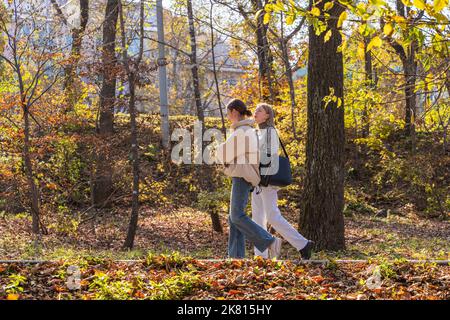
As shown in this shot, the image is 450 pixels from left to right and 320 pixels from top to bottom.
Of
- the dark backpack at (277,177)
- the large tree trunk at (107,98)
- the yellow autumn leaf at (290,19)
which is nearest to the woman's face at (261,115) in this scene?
the dark backpack at (277,177)

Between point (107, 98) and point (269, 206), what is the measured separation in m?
4.18

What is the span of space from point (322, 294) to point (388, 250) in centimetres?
577

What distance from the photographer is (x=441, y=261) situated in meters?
5.75

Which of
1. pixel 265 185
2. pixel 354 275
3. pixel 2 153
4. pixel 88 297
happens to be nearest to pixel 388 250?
pixel 265 185

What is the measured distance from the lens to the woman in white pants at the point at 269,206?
6.89 m

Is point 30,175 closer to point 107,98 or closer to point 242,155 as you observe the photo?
point 107,98

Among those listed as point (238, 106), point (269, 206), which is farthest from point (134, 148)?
point (269, 206)

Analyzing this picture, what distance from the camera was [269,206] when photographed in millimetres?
7066

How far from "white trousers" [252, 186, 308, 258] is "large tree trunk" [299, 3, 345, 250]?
6.31 feet

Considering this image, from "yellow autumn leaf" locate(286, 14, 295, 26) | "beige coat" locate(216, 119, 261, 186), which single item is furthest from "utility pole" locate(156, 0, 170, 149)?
"yellow autumn leaf" locate(286, 14, 295, 26)

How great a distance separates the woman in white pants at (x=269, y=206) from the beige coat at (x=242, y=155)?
0.53 feet

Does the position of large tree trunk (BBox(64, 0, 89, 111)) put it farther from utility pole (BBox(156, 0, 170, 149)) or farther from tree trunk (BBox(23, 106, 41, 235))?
utility pole (BBox(156, 0, 170, 149))

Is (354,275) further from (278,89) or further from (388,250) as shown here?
(278,89)

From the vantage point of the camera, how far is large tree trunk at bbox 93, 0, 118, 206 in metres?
10.5
